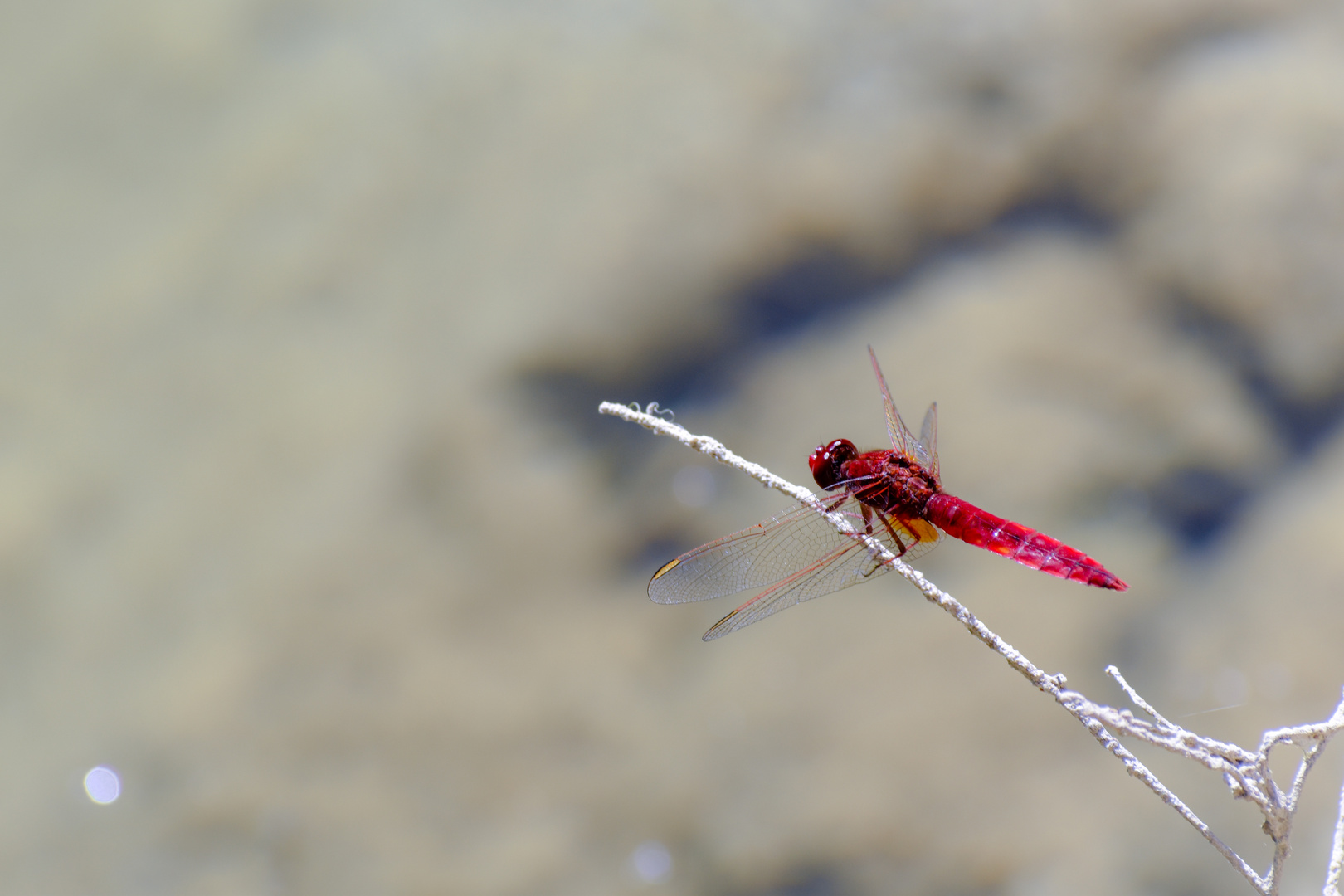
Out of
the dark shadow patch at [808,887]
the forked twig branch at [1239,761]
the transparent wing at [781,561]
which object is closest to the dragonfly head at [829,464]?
the transparent wing at [781,561]

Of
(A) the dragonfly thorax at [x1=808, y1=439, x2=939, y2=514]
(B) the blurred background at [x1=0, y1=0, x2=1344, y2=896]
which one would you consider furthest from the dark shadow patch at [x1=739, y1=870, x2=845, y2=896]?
(A) the dragonfly thorax at [x1=808, y1=439, x2=939, y2=514]

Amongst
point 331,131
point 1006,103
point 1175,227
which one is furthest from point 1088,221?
point 331,131

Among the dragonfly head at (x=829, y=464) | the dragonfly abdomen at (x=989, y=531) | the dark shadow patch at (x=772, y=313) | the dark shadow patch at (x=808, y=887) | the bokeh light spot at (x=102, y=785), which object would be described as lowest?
the dark shadow patch at (x=808, y=887)

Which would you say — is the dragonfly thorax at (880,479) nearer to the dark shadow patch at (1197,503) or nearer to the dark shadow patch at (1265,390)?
the dark shadow patch at (1197,503)

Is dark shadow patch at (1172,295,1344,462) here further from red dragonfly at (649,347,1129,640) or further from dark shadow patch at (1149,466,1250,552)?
red dragonfly at (649,347,1129,640)

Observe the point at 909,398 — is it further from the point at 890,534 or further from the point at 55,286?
the point at 55,286

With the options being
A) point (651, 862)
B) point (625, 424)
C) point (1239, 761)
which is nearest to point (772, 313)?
point (625, 424)
